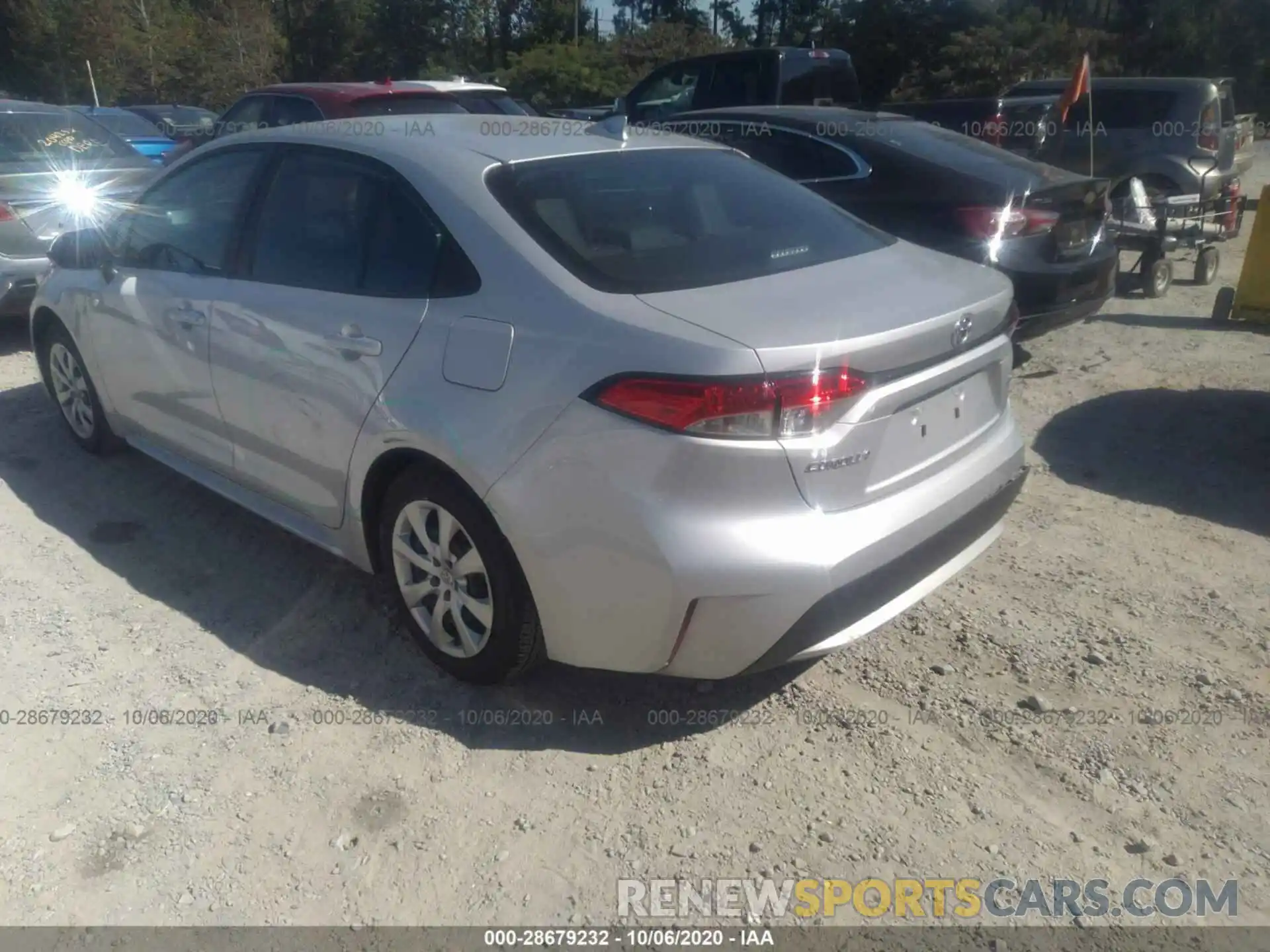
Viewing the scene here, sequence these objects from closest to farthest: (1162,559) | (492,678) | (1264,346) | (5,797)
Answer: (5,797) < (492,678) < (1162,559) < (1264,346)

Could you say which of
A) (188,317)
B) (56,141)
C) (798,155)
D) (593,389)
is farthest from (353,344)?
(56,141)

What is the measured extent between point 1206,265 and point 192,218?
27.4ft

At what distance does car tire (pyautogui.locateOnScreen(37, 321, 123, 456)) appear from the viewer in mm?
5004

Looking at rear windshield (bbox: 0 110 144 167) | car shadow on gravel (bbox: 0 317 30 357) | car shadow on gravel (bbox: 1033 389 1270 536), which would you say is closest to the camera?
car shadow on gravel (bbox: 1033 389 1270 536)

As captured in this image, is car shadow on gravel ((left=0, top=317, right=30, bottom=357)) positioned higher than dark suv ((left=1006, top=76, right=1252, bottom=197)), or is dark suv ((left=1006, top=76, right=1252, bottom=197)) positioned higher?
dark suv ((left=1006, top=76, right=1252, bottom=197))

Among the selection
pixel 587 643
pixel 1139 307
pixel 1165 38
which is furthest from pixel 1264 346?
pixel 1165 38

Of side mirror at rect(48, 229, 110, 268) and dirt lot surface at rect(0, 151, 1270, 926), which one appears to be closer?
dirt lot surface at rect(0, 151, 1270, 926)

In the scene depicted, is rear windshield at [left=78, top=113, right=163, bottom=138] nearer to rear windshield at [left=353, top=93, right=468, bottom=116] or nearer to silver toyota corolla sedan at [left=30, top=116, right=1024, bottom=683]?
rear windshield at [left=353, top=93, right=468, bottom=116]

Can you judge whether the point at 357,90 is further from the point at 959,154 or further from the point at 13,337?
Answer: the point at 959,154

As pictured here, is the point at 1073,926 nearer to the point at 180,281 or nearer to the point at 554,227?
the point at 554,227

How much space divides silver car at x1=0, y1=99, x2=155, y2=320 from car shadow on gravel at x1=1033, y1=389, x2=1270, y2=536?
548 centimetres

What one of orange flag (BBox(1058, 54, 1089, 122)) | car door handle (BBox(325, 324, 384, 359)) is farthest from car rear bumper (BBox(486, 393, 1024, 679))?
orange flag (BBox(1058, 54, 1089, 122))

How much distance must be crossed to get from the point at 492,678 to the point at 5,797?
1353mm

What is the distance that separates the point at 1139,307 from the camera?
835 cm
